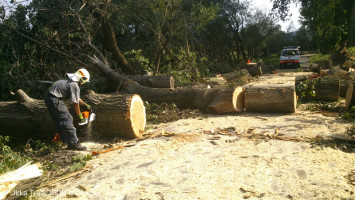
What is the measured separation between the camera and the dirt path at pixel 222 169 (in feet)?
10.3

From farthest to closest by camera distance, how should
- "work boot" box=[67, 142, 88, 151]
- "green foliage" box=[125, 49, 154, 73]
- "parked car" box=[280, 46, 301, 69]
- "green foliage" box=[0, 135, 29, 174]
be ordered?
"parked car" box=[280, 46, 301, 69]
"green foliage" box=[125, 49, 154, 73]
"work boot" box=[67, 142, 88, 151]
"green foliage" box=[0, 135, 29, 174]

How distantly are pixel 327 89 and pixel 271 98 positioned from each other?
216cm

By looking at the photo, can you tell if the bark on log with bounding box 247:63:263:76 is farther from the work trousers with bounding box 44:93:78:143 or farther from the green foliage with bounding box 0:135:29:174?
Answer: the green foliage with bounding box 0:135:29:174

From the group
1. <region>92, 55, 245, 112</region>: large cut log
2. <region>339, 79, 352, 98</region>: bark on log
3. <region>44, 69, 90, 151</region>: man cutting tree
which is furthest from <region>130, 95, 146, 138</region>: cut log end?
<region>339, 79, 352, 98</region>: bark on log

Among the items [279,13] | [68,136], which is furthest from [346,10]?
[68,136]

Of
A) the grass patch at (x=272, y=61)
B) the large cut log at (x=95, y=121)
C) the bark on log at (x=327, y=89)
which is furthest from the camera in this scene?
the grass patch at (x=272, y=61)

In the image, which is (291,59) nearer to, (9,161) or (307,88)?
(307,88)

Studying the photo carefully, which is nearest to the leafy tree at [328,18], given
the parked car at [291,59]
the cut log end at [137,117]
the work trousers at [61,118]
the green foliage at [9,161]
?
the parked car at [291,59]

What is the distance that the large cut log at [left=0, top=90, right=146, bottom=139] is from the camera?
5418 millimetres

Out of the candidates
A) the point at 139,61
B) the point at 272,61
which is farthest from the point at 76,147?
the point at 272,61

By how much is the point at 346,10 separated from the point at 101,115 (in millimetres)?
23373

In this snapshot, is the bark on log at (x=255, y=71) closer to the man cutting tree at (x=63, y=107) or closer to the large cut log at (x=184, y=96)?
the large cut log at (x=184, y=96)

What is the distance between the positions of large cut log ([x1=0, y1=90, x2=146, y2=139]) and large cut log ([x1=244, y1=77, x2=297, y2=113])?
281 centimetres

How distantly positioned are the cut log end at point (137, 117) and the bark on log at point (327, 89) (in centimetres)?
511
